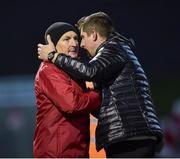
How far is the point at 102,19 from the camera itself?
4938 mm

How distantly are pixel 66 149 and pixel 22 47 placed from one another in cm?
834

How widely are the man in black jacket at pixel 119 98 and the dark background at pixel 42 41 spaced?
7.02 metres

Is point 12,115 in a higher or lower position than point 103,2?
lower

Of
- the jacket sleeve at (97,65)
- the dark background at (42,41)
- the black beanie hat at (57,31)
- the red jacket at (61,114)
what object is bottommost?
the dark background at (42,41)

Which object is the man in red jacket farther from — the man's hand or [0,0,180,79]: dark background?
[0,0,180,79]: dark background

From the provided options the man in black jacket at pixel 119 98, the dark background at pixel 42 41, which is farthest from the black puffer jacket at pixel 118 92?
the dark background at pixel 42 41

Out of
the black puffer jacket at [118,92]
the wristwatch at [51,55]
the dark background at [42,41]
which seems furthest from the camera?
the dark background at [42,41]

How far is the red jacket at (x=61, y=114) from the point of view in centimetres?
477

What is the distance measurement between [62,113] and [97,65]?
0.38m

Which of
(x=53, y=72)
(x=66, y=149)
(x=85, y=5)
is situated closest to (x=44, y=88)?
(x=53, y=72)

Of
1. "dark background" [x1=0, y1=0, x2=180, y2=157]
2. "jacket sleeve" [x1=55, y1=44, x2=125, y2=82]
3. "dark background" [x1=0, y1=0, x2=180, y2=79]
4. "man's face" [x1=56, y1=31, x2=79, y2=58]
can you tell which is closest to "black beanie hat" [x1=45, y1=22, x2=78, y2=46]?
"man's face" [x1=56, y1=31, x2=79, y2=58]

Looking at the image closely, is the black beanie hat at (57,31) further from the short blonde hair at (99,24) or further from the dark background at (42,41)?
the dark background at (42,41)

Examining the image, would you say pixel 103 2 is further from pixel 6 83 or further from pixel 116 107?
pixel 116 107

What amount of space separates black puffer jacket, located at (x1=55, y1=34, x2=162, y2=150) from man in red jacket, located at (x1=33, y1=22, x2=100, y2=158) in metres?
0.08
